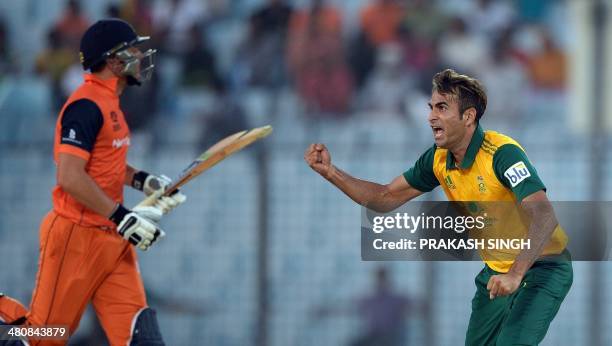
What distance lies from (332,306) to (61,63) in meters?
3.17

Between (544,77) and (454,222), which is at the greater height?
(544,77)

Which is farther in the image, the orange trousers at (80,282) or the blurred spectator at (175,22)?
the blurred spectator at (175,22)

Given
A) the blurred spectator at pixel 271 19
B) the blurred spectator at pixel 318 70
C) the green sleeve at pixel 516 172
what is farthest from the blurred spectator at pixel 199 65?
the green sleeve at pixel 516 172

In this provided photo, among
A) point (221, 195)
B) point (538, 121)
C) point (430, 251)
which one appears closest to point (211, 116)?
point (221, 195)

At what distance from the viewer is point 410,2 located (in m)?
9.70

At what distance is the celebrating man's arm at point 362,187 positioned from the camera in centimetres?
496

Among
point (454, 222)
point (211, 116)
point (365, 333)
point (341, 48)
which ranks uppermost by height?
point (341, 48)

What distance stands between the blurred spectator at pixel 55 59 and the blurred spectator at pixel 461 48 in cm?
308

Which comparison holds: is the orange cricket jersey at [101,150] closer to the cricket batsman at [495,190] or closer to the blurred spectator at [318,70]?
the cricket batsman at [495,190]

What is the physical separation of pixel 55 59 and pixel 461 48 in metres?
3.39

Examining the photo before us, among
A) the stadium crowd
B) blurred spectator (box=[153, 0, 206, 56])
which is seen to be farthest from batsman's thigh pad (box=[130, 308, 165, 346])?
blurred spectator (box=[153, 0, 206, 56])

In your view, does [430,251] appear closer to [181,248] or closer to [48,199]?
[181,248]

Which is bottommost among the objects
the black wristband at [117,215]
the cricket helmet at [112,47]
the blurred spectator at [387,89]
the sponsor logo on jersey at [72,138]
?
the black wristband at [117,215]

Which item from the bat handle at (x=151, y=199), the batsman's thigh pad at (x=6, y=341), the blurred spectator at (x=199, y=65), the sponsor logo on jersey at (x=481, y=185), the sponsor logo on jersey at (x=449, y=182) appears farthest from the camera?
the blurred spectator at (x=199, y=65)
